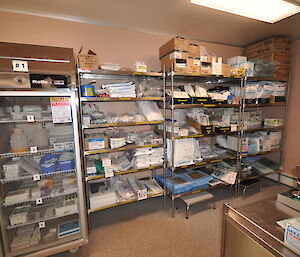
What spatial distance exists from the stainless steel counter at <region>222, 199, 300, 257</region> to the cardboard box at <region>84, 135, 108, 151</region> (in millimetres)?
1583

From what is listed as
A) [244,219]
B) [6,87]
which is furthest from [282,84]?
[6,87]

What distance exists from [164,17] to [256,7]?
1173mm

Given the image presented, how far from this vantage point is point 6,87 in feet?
5.02

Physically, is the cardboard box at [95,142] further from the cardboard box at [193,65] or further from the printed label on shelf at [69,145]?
the cardboard box at [193,65]

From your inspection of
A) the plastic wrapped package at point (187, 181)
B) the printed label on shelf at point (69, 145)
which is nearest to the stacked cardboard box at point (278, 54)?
the plastic wrapped package at point (187, 181)

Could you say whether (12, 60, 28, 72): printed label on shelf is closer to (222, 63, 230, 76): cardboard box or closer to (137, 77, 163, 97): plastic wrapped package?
(137, 77, 163, 97): plastic wrapped package

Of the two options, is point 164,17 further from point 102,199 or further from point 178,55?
point 102,199

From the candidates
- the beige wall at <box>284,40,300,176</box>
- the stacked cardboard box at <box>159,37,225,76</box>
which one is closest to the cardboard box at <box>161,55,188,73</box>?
the stacked cardboard box at <box>159,37,225,76</box>

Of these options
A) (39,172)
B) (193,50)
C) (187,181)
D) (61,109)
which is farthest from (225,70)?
(39,172)

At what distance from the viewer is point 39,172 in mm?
1872

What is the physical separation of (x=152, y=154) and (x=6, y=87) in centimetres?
188

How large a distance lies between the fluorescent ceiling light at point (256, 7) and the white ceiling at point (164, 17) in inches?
20.9

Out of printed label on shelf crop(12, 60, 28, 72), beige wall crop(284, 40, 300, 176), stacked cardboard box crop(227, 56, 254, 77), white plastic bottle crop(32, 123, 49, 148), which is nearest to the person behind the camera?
printed label on shelf crop(12, 60, 28, 72)

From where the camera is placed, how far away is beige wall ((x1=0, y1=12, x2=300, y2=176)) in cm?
222
